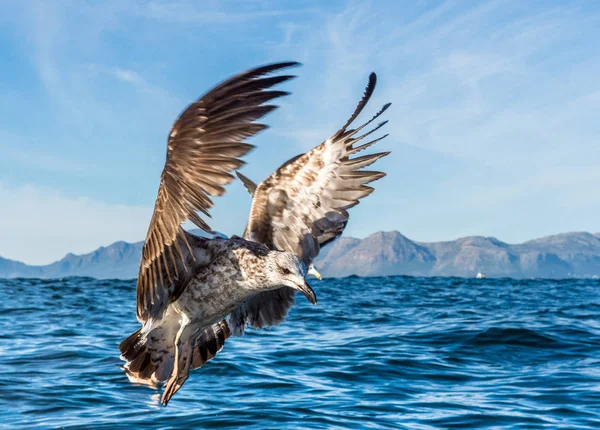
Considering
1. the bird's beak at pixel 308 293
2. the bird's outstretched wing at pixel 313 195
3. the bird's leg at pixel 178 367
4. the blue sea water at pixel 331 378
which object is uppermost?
the bird's outstretched wing at pixel 313 195

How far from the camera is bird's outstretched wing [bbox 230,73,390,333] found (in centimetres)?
585

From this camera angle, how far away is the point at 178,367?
580cm

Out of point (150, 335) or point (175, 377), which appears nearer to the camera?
point (175, 377)

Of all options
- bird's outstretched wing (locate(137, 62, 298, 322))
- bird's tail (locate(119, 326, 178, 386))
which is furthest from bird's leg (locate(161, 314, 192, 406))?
bird's outstretched wing (locate(137, 62, 298, 322))

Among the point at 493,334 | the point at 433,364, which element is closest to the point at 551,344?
the point at 493,334

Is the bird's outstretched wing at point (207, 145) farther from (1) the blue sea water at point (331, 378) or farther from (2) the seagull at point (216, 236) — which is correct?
(1) the blue sea water at point (331, 378)

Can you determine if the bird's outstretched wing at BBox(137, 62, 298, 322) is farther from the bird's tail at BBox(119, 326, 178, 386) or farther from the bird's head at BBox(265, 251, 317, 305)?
the bird's tail at BBox(119, 326, 178, 386)

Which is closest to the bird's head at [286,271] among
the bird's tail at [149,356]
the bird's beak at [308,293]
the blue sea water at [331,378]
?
the bird's beak at [308,293]

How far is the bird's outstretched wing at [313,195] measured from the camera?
5.85m

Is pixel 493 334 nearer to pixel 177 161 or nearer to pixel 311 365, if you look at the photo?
pixel 311 365

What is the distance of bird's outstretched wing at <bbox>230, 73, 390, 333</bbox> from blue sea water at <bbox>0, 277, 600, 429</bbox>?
280cm

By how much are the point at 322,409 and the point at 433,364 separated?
3398 millimetres

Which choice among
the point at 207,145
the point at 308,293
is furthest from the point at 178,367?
A: the point at 207,145

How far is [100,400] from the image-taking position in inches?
348
